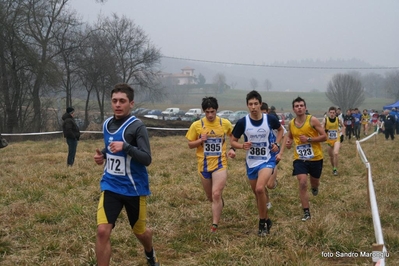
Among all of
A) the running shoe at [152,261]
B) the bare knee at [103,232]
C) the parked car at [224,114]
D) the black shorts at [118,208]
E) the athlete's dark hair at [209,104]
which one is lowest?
the running shoe at [152,261]

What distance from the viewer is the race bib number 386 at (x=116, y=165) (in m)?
4.39

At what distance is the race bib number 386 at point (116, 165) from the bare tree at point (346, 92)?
257 ft

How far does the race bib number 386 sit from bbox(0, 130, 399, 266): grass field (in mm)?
1301

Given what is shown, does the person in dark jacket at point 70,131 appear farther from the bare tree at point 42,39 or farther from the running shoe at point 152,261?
the bare tree at point 42,39

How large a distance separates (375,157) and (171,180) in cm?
831

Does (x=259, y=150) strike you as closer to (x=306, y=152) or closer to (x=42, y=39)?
(x=306, y=152)

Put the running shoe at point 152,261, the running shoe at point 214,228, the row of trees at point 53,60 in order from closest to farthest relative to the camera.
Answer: the running shoe at point 152,261, the running shoe at point 214,228, the row of trees at point 53,60

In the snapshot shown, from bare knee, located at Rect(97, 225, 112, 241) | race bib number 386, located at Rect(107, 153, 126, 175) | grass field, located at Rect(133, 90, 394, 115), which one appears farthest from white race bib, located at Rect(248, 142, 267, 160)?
grass field, located at Rect(133, 90, 394, 115)

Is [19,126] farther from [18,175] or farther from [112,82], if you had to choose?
[18,175]

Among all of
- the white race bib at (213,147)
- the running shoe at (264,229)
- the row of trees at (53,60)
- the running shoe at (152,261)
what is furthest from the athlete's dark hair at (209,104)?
the row of trees at (53,60)

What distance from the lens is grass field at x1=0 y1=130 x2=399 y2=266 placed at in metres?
5.20

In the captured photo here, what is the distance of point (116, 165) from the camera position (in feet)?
14.5

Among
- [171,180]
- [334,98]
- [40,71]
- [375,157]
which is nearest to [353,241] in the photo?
[171,180]

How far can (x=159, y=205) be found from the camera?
25.6 ft
